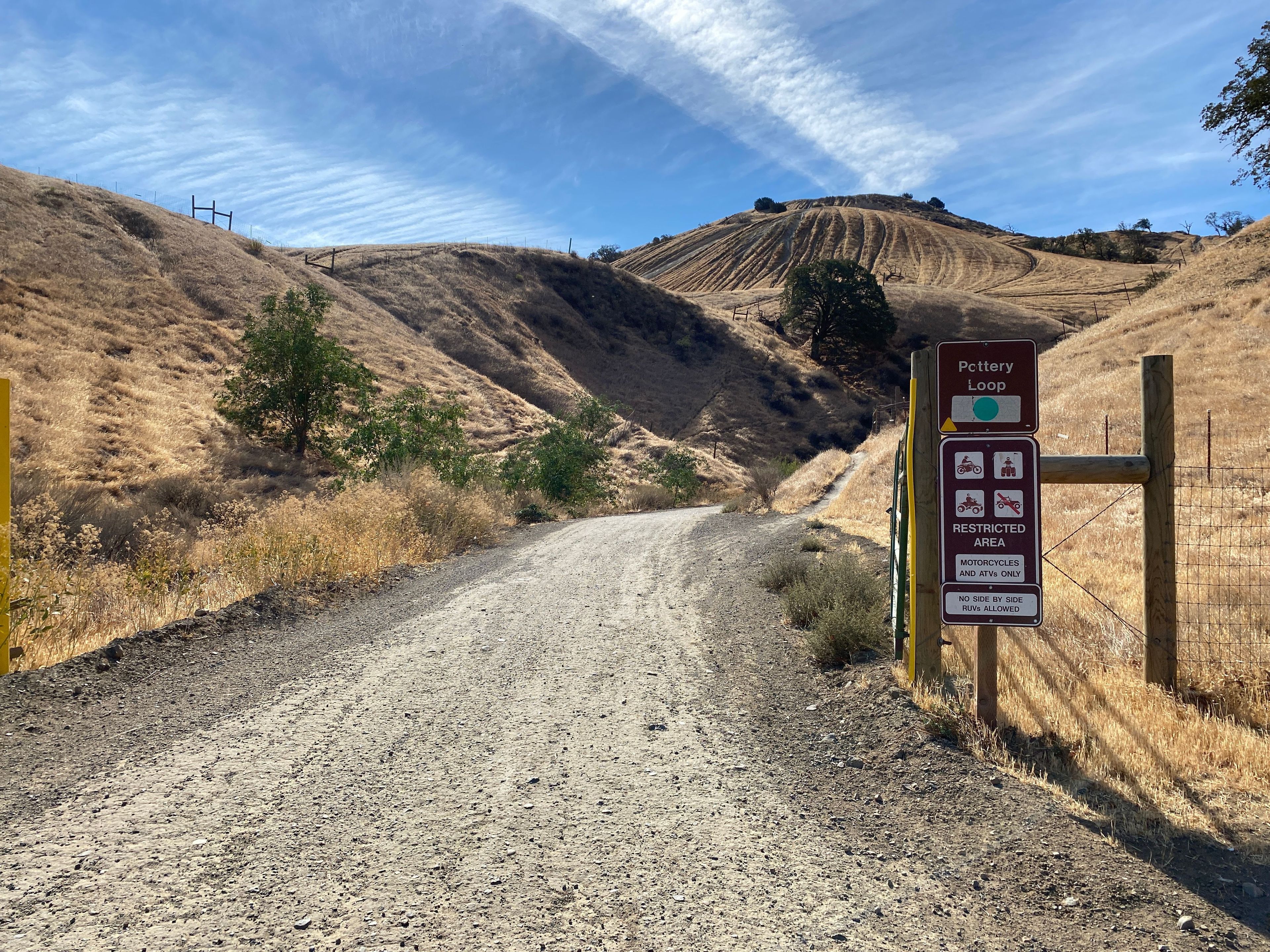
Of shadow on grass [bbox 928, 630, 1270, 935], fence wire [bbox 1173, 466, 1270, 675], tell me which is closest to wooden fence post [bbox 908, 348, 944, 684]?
shadow on grass [bbox 928, 630, 1270, 935]

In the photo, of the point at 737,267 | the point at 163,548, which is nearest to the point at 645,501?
the point at 163,548

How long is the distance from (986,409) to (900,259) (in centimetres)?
9656

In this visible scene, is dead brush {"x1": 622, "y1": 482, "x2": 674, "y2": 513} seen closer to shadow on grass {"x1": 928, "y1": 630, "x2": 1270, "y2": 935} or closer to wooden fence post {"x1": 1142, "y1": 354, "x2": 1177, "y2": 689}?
wooden fence post {"x1": 1142, "y1": 354, "x2": 1177, "y2": 689}

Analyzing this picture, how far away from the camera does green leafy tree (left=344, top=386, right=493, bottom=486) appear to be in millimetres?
18078

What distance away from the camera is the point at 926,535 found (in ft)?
15.8

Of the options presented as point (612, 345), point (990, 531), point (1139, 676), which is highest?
point (612, 345)

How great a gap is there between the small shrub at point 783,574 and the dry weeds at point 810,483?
1000 centimetres

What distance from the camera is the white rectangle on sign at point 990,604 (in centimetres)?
413

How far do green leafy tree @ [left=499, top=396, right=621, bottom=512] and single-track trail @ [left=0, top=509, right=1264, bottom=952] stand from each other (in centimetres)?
1656

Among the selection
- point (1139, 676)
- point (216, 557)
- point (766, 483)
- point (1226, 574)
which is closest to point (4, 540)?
point (216, 557)

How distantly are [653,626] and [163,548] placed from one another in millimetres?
7107

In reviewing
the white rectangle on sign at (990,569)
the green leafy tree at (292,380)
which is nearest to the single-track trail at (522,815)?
the white rectangle on sign at (990,569)

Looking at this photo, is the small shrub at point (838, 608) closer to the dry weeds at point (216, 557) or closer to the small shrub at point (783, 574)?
the small shrub at point (783, 574)

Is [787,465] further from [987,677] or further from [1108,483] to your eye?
[987,677]
